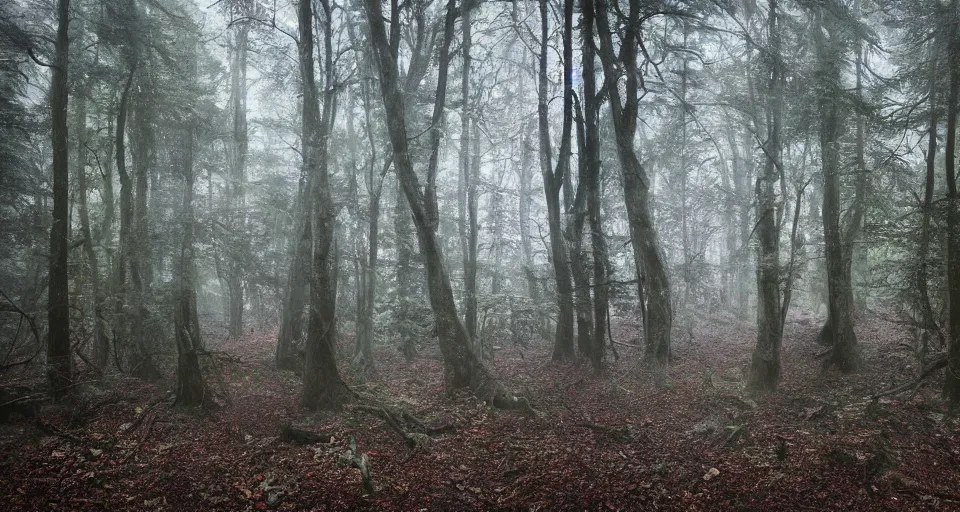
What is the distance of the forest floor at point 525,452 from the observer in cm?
576

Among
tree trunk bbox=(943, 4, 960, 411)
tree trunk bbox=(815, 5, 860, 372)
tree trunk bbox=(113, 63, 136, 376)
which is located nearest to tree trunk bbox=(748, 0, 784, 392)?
tree trunk bbox=(815, 5, 860, 372)

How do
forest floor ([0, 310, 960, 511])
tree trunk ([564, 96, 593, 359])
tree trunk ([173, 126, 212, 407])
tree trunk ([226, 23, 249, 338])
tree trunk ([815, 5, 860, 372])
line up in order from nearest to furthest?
forest floor ([0, 310, 960, 511]), tree trunk ([173, 126, 212, 407]), tree trunk ([815, 5, 860, 372]), tree trunk ([564, 96, 593, 359]), tree trunk ([226, 23, 249, 338])

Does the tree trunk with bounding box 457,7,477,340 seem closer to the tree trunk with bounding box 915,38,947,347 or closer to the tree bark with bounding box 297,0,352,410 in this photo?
the tree bark with bounding box 297,0,352,410

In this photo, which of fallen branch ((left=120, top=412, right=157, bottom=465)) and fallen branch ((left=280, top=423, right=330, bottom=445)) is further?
fallen branch ((left=280, top=423, right=330, bottom=445))

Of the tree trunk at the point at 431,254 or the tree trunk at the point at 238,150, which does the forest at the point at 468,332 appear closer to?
the tree trunk at the point at 431,254

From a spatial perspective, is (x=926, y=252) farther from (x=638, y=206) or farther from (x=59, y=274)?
(x=59, y=274)

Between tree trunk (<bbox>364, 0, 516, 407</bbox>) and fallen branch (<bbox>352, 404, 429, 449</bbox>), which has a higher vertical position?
tree trunk (<bbox>364, 0, 516, 407</bbox>)

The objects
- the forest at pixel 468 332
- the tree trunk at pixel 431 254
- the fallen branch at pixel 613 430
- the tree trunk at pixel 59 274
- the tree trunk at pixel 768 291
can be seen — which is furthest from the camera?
the tree trunk at pixel 431 254

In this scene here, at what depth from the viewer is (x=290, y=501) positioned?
583 cm

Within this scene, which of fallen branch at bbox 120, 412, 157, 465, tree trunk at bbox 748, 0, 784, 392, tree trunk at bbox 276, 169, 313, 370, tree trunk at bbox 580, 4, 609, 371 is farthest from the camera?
tree trunk at bbox 276, 169, 313, 370

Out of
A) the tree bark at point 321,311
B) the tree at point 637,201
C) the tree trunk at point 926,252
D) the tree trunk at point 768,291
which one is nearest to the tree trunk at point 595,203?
the tree at point 637,201

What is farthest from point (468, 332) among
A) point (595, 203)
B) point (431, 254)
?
point (595, 203)

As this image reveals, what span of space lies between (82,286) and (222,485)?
9.84 m

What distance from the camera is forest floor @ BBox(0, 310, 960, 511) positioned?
5.76 m
